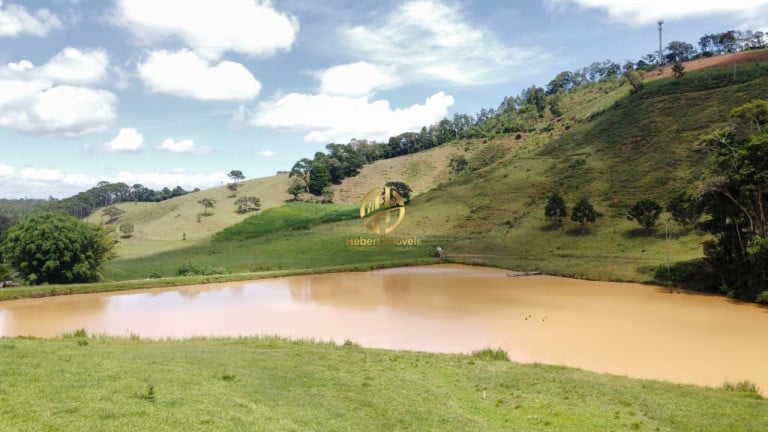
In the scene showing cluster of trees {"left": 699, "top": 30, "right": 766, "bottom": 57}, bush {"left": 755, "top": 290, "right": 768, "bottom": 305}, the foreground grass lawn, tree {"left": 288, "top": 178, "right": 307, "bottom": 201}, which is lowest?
bush {"left": 755, "top": 290, "right": 768, "bottom": 305}

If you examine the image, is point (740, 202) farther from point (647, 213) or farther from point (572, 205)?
point (572, 205)

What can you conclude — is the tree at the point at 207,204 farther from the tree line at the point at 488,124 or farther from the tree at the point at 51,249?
the tree at the point at 51,249

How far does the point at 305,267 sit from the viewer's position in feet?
145

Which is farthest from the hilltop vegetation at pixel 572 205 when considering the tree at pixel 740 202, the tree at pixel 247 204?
the tree at pixel 247 204

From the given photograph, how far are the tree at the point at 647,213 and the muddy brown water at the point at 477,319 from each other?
13.3 meters

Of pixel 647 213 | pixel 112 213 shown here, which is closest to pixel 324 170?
pixel 112 213

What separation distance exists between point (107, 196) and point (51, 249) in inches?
4636

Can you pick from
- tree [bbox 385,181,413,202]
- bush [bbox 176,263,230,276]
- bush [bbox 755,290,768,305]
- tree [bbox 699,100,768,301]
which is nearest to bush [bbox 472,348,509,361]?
bush [bbox 755,290,768,305]

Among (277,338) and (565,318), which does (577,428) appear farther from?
(565,318)

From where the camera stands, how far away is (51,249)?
3231cm

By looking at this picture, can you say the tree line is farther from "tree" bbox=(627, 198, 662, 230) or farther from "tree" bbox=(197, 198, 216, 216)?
"tree" bbox=(627, 198, 662, 230)

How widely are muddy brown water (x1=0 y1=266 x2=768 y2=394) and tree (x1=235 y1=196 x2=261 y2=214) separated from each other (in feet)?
163

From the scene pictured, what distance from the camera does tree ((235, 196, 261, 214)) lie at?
84000 mm

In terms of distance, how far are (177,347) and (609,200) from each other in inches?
2014
